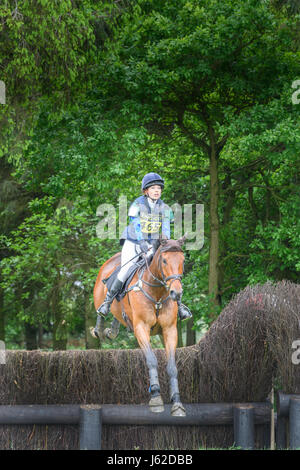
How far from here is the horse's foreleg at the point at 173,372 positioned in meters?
6.21

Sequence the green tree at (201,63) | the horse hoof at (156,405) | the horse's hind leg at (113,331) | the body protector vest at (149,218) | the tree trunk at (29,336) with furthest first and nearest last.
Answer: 1. the tree trunk at (29,336)
2. the green tree at (201,63)
3. the horse's hind leg at (113,331)
4. the body protector vest at (149,218)
5. the horse hoof at (156,405)

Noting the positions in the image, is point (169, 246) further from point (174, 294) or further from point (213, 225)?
point (213, 225)

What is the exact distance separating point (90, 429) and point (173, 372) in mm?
2335

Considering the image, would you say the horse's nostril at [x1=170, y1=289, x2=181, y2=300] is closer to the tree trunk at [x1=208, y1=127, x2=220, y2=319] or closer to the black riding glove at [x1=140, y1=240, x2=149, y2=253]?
the black riding glove at [x1=140, y1=240, x2=149, y2=253]

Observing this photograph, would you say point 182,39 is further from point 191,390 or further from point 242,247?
point 191,390

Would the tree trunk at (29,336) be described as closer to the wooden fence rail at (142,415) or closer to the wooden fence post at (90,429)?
the wooden fence rail at (142,415)

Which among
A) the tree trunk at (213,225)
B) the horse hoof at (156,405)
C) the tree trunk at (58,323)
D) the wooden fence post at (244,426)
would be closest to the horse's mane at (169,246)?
the horse hoof at (156,405)

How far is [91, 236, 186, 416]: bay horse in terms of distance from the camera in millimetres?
6277

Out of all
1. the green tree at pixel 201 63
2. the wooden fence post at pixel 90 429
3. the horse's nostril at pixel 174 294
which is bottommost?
the wooden fence post at pixel 90 429

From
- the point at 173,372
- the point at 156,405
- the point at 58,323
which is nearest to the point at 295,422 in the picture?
the point at 173,372

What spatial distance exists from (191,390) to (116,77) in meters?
7.73
